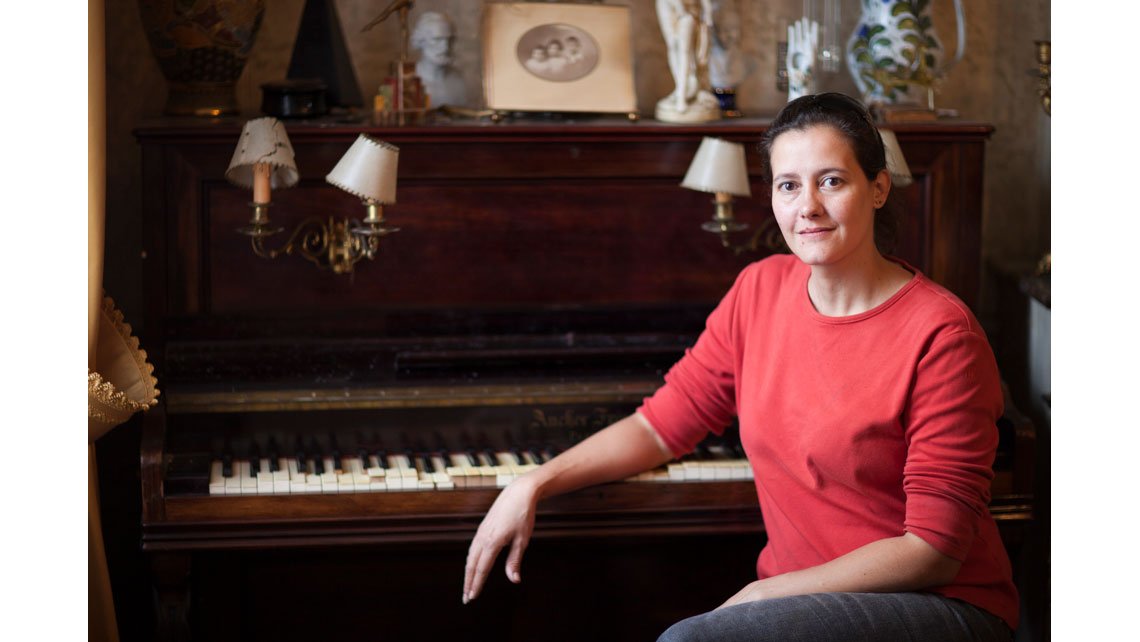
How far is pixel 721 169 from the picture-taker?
2127 millimetres

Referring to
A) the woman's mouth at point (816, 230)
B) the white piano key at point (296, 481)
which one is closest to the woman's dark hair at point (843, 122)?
the woman's mouth at point (816, 230)

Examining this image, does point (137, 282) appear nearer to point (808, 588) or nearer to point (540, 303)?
point (540, 303)

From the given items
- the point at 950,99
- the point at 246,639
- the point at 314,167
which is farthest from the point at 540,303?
the point at 950,99

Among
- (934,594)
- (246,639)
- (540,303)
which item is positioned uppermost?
(540,303)

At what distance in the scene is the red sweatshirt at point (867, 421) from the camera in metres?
A: 1.59

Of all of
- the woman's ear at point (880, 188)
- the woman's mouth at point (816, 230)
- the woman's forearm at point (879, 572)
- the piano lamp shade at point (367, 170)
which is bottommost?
the woman's forearm at point (879, 572)

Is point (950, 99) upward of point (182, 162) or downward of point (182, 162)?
upward

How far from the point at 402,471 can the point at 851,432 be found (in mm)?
797

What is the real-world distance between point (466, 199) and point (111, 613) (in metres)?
1.01

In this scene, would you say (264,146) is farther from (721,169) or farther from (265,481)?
(721,169)

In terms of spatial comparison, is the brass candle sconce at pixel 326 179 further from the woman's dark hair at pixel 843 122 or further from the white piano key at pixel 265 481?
the woman's dark hair at pixel 843 122

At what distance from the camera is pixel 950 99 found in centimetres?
288

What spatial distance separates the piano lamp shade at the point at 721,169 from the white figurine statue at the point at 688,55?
0.23m

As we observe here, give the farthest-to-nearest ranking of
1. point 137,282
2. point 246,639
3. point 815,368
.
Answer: point 137,282 → point 246,639 → point 815,368
